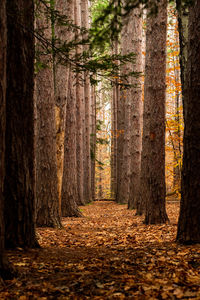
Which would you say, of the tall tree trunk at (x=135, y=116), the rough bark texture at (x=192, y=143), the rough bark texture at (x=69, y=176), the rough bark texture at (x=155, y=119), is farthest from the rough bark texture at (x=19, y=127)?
the tall tree trunk at (x=135, y=116)

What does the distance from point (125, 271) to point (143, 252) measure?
97 centimetres

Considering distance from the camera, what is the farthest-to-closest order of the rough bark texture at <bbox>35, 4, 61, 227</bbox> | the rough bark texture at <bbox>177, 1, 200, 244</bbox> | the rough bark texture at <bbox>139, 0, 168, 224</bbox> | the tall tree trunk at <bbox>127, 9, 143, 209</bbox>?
the tall tree trunk at <bbox>127, 9, 143, 209</bbox>, the rough bark texture at <bbox>139, 0, 168, 224</bbox>, the rough bark texture at <bbox>35, 4, 61, 227</bbox>, the rough bark texture at <bbox>177, 1, 200, 244</bbox>

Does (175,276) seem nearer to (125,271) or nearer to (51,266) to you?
(125,271)

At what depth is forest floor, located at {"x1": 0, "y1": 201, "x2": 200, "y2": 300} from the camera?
2805 mm

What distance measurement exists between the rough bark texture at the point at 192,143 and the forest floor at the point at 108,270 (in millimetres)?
388

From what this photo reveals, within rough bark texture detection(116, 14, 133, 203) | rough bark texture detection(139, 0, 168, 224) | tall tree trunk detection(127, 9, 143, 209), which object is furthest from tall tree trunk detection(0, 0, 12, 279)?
rough bark texture detection(116, 14, 133, 203)

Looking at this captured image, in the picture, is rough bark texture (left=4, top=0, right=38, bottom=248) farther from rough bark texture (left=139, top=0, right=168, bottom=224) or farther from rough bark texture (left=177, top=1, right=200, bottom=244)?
rough bark texture (left=139, top=0, right=168, bottom=224)

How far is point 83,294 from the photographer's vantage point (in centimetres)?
281

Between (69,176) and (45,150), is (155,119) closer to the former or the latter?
(45,150)

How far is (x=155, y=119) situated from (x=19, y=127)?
4.02 m

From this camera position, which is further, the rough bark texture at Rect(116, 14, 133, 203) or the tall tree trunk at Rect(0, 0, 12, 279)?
the rough bark texture at Rect(116, 14, 133, 203)

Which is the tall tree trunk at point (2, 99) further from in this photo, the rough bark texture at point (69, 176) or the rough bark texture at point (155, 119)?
the rough bark texture at point (69, 176)

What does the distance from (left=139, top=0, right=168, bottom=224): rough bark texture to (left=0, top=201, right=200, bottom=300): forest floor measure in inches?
57.2

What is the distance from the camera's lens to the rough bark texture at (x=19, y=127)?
404cm
